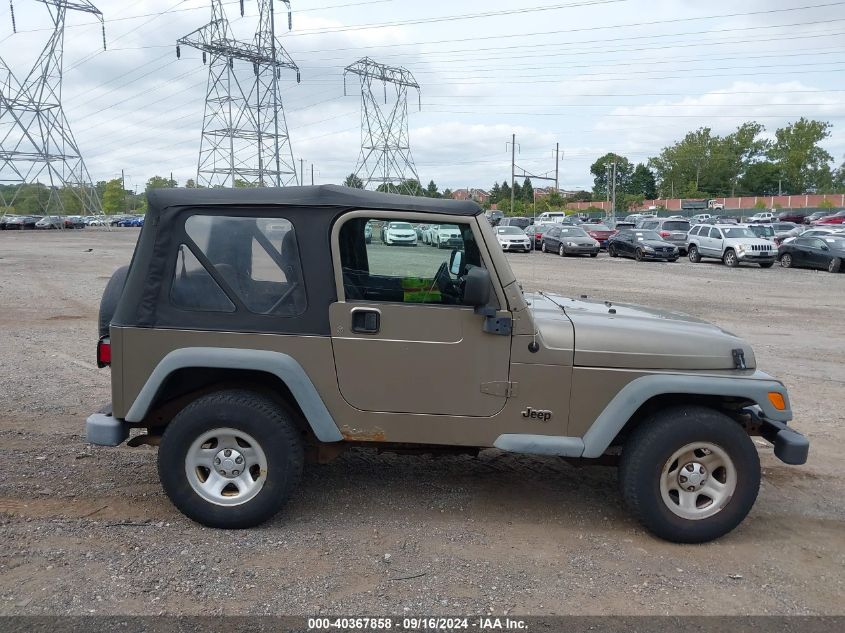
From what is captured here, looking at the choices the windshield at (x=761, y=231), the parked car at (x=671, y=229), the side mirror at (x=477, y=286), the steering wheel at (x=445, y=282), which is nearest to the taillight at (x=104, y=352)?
the steering wheel at (x=445, y=282)

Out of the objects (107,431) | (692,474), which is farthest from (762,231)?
(107,431)

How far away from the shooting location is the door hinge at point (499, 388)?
3971 mm

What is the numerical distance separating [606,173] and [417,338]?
136 metres

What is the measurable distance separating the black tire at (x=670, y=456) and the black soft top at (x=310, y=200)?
1636mm

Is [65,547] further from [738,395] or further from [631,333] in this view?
[738,395]

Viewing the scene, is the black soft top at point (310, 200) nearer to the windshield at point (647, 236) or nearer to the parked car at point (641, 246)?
the parked car at point (641, 246)

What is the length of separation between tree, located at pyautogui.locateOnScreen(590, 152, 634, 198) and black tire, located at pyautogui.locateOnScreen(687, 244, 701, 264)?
341ft

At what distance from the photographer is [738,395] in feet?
12.9

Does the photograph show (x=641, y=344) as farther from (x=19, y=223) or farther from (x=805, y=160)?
(x=805, y=160)


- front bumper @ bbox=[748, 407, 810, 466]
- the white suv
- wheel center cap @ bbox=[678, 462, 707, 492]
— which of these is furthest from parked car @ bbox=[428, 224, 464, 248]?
the white suv

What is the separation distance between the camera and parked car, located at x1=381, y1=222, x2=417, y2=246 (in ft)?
13.1

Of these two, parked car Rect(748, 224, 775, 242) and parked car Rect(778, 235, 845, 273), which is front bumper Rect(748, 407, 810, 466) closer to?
parked car Rect(778, 235, 845, 273)

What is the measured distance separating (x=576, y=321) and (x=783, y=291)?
54.1 feet

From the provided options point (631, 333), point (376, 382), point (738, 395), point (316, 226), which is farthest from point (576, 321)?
point (316, 226)
